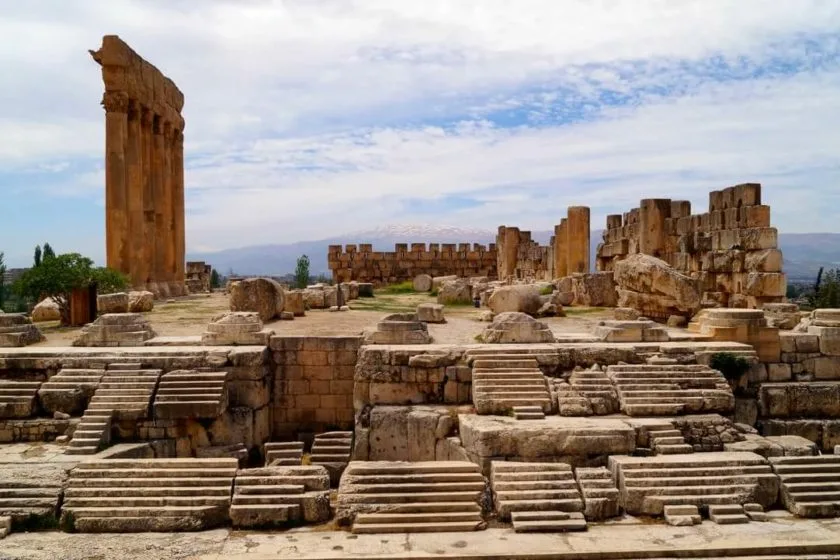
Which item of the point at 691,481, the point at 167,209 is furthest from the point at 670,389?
the point at 167,209

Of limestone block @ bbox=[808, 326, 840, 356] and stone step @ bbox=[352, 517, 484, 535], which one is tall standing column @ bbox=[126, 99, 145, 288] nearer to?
stone step @ bbox=[352, 517, 484, 535]

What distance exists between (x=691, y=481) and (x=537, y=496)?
5.80ft

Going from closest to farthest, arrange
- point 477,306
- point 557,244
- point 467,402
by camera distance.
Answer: point 467,402
point 477,306
point 557,244

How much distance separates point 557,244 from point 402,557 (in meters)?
18.6

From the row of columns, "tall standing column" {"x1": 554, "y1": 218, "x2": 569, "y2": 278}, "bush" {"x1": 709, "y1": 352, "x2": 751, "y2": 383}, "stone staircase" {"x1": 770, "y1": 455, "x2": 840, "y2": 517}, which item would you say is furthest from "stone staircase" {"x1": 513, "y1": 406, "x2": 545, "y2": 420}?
"tall standing column" {"x1": 554, "y1": 218, "x2": 569, "y2": 278}

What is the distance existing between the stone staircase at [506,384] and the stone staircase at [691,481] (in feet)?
4.89

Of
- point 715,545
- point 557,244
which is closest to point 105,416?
point 715,545

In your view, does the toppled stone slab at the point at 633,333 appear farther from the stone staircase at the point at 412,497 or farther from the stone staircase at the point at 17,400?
the stone staircase at the point at 17,400

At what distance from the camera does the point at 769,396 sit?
34.3 ft

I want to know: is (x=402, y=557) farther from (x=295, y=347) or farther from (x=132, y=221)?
(x=132, y=221)

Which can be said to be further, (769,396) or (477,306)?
(477,306)

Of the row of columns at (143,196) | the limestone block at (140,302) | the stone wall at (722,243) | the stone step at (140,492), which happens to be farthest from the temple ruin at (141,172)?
the stone wall at (722,243)

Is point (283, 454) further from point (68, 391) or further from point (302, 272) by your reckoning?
point (302, 272)

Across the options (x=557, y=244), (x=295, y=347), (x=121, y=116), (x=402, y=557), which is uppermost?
(x=121, y=116)
